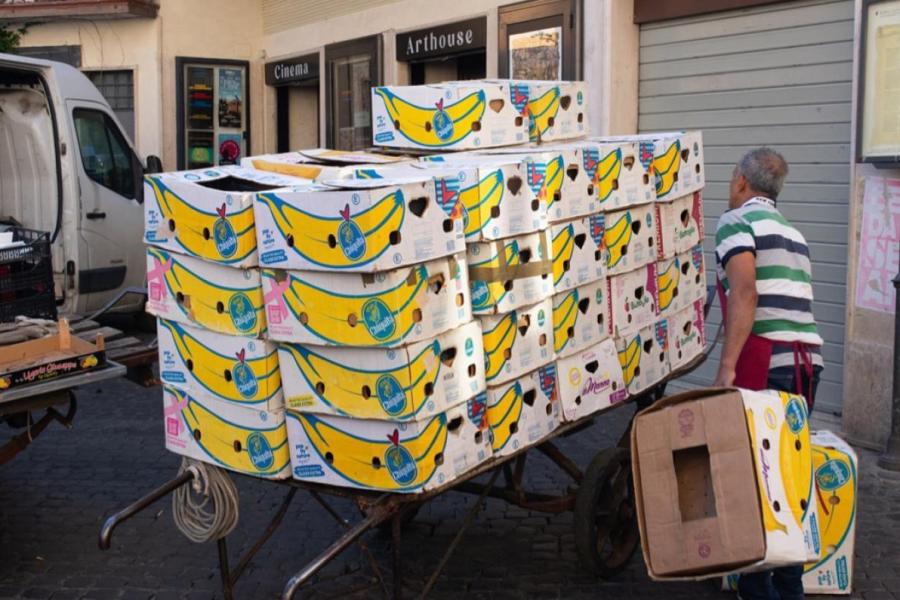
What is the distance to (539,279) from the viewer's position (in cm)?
406

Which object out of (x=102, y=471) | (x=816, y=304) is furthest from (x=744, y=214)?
(x=102, y=471)

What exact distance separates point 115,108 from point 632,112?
30.4 ft

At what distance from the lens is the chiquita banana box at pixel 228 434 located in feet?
12.3

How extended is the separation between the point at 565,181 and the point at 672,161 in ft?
3.02

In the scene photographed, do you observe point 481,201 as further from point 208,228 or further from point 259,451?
point 259,451

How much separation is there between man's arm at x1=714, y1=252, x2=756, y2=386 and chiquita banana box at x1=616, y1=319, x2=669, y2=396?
0.45 metres

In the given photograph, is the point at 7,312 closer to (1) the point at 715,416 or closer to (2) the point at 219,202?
(2) the point at 219,202

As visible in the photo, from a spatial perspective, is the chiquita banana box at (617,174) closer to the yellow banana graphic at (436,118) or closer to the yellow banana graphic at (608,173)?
the yellow banana graphic at (608,173)

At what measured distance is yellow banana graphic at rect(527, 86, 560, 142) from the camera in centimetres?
491

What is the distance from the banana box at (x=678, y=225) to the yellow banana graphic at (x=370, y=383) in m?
1.72

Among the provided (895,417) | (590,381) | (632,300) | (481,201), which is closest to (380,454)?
(481,201)

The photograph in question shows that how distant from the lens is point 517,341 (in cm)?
399

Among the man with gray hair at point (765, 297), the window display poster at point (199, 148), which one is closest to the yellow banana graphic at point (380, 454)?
the man with gray hair at point (765, 297)

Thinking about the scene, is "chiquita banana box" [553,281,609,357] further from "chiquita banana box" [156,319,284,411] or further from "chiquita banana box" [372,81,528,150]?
"chiquita banana box" [156,319,284,411]
